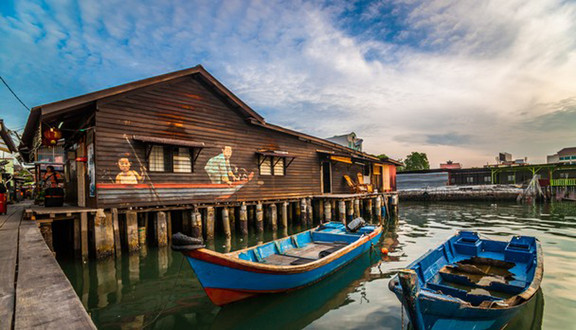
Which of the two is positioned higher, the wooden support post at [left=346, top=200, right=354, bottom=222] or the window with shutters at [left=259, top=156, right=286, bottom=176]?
the window with shutters at [left=259, top=156, right=286, bottom=176]

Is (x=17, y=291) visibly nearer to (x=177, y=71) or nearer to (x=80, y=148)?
(x=177, y=71)

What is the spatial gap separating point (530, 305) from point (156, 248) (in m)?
11.1

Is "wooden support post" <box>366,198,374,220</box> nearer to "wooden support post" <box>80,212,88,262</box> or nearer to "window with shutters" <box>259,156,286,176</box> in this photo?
"window with shutters" <box>259,156,286,176</box>

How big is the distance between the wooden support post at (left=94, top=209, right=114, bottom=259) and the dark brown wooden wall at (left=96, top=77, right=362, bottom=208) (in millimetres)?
765

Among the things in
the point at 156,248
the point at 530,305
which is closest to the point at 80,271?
the point at 156,248

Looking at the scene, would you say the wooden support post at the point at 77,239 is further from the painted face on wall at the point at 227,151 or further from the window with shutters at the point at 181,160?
the painted face on wall at the point at 227,151

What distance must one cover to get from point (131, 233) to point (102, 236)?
0.87 m

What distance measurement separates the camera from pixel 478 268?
24.6 feet

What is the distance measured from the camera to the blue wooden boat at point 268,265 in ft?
18.6

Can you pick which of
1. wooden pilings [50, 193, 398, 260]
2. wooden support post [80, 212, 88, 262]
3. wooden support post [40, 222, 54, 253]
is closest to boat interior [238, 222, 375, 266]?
wooden pilings [50, 193, 398, 260]

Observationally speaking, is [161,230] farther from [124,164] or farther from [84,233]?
[124,164]

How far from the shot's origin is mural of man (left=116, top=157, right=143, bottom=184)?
10.8m

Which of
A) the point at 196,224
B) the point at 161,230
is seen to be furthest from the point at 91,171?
the point at 196,224

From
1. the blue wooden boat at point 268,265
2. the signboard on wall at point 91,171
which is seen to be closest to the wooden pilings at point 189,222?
the signboard on wall at point 91,171
